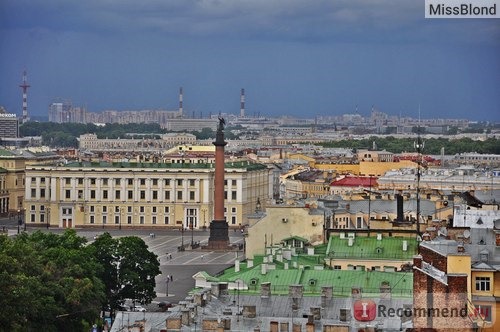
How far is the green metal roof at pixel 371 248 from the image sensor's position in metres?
26.3

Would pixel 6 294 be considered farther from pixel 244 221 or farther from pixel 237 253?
pixel 244 221

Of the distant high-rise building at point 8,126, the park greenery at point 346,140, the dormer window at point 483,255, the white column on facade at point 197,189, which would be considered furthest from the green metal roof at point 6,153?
the distant high-rise building at point 8,126

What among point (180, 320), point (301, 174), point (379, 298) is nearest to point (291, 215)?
point (379, 298)

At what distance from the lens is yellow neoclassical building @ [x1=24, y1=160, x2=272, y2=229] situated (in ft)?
209

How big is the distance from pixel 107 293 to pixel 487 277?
1662cm

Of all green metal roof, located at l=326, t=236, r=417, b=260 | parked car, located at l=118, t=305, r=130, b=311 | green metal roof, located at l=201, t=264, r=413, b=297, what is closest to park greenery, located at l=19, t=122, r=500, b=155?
parked car, located at l=118, t=305, r=130, b=311

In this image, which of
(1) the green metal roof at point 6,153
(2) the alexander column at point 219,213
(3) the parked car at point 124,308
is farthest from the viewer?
(1) the green metal roof at point 6,153

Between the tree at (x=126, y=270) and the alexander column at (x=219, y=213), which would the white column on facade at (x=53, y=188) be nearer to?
the alexander column at (x=219, y=213)

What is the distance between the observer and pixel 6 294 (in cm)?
2328

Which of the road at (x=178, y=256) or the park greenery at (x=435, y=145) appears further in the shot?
the park greenery at (x=435, y=145)

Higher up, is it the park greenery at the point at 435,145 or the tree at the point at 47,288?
the park greenery at the point at 435,145

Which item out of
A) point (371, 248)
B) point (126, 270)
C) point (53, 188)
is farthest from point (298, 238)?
point (53, 188)

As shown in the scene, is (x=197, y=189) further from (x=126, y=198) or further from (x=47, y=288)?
(x=47, y=288)

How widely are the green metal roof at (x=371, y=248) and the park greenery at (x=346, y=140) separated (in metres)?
62.3
